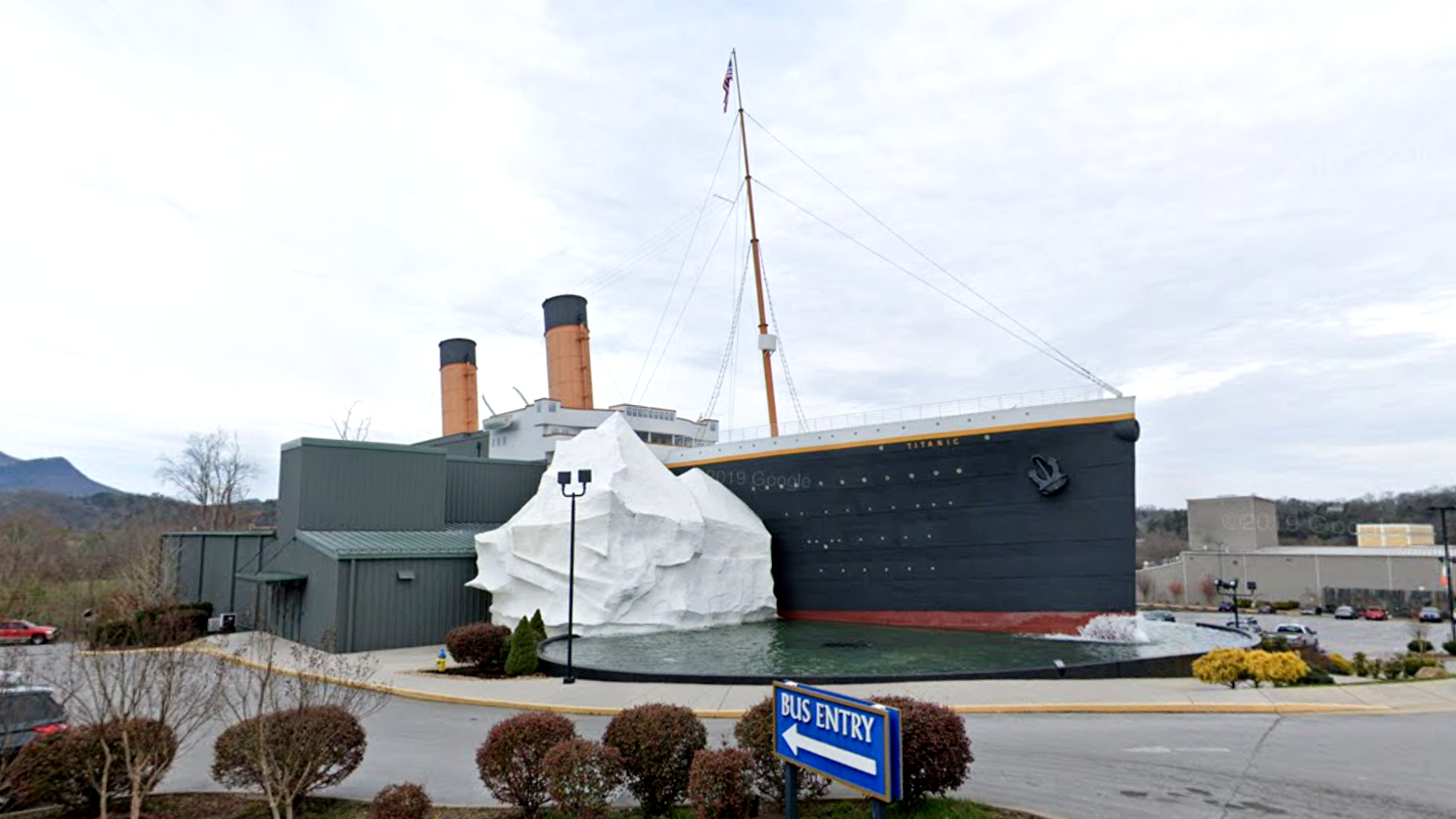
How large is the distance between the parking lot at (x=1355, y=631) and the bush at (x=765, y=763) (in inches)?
1165

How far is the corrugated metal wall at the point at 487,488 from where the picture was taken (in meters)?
30.1

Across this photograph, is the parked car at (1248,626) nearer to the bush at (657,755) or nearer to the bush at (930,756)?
the bush at (930,756)

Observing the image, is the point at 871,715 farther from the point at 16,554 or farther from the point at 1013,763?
the point at 16,554

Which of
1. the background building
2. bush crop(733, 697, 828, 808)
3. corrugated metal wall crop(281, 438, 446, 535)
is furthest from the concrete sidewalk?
the background building

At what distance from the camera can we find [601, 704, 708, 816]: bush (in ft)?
25.0

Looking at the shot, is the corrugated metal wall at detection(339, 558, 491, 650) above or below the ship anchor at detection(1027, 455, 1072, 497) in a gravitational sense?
below

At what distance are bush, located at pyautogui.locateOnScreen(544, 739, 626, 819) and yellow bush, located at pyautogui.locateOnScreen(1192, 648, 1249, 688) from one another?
12259 mm

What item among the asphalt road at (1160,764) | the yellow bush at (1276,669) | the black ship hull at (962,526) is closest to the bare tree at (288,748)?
the asphalt road at (1160,764)

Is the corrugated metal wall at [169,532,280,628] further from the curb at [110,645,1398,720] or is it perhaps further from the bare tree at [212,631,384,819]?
the bare tree at [212,631,384,819]

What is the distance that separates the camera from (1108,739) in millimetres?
10547

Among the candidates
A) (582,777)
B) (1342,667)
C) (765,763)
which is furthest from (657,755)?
(1342,667)

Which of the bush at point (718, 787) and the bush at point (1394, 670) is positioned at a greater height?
the bush at point (718, 787)

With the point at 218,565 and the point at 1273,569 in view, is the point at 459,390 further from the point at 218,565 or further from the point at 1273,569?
the point at 1273,569

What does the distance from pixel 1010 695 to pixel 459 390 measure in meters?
35.2
